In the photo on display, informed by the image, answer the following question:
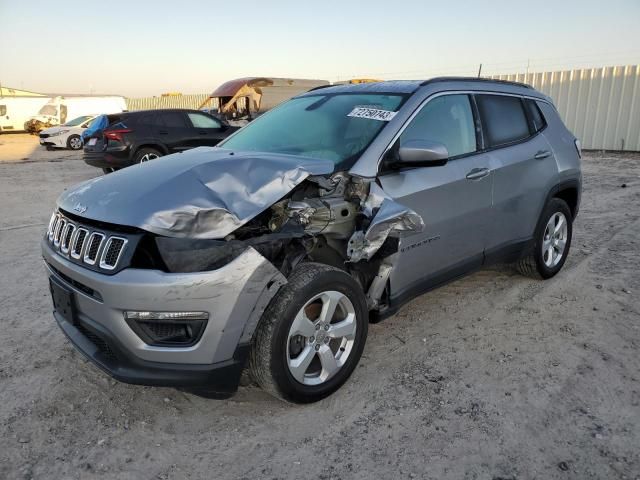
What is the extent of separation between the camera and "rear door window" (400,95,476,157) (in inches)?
133

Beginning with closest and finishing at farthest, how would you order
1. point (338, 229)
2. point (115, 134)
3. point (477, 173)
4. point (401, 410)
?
point (401, 410) < point (338, 229) < point (477, 173) < point (115, 134)

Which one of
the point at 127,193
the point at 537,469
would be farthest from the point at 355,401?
the point at 127,193

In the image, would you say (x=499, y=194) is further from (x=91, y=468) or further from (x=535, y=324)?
(x=91, y=468)

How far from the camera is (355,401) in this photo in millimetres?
2893

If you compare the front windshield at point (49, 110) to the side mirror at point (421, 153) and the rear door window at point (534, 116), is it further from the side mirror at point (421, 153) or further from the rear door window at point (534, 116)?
the side mirror at point (421, 153)

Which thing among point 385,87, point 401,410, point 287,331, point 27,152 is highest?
point 385,87

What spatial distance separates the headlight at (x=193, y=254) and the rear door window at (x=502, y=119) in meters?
2.42

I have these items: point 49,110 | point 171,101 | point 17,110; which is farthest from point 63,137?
point 171,101

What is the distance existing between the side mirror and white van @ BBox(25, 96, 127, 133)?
28741 millimetres

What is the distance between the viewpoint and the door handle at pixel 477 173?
11.7 ft

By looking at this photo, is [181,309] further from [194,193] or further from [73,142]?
[73,142]

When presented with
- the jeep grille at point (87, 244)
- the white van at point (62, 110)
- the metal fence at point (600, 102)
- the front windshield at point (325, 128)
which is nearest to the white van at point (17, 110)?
the white van at point (62, 110)

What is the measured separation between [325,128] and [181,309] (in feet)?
5.80

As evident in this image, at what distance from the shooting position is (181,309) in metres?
2.32
